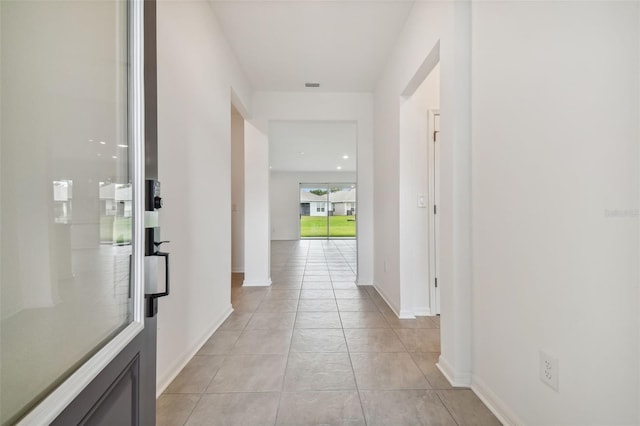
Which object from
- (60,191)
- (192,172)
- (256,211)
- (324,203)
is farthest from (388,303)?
(324,203)

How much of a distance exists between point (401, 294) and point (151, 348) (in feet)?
8.10

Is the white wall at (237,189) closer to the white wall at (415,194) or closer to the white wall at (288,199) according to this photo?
the white wall at (415,194)

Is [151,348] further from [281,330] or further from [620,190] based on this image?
[281,330]

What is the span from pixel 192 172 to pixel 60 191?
5.35 ft

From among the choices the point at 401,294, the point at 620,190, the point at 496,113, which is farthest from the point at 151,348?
the point at 401,294

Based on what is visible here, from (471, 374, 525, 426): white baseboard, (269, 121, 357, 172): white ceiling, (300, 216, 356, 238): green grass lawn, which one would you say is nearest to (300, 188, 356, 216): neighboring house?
(300, 216, 356, 238): green grass lawn

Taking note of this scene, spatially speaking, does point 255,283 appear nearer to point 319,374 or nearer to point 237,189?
point 237,189

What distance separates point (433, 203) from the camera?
3092mm

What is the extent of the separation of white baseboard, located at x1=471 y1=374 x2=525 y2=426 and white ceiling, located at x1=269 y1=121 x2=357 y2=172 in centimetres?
355

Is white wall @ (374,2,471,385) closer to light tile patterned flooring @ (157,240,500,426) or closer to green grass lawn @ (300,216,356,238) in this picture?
light tile patterned flooring @ (157,240,500,426)

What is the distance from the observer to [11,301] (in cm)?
50

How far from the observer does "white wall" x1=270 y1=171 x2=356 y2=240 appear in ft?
36.5

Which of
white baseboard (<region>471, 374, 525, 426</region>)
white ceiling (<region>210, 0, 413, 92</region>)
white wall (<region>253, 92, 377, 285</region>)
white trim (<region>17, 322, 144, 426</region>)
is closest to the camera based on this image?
white trim (<region>17, 322, 144, 426</region>)

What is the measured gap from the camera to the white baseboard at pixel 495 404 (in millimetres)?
1437
